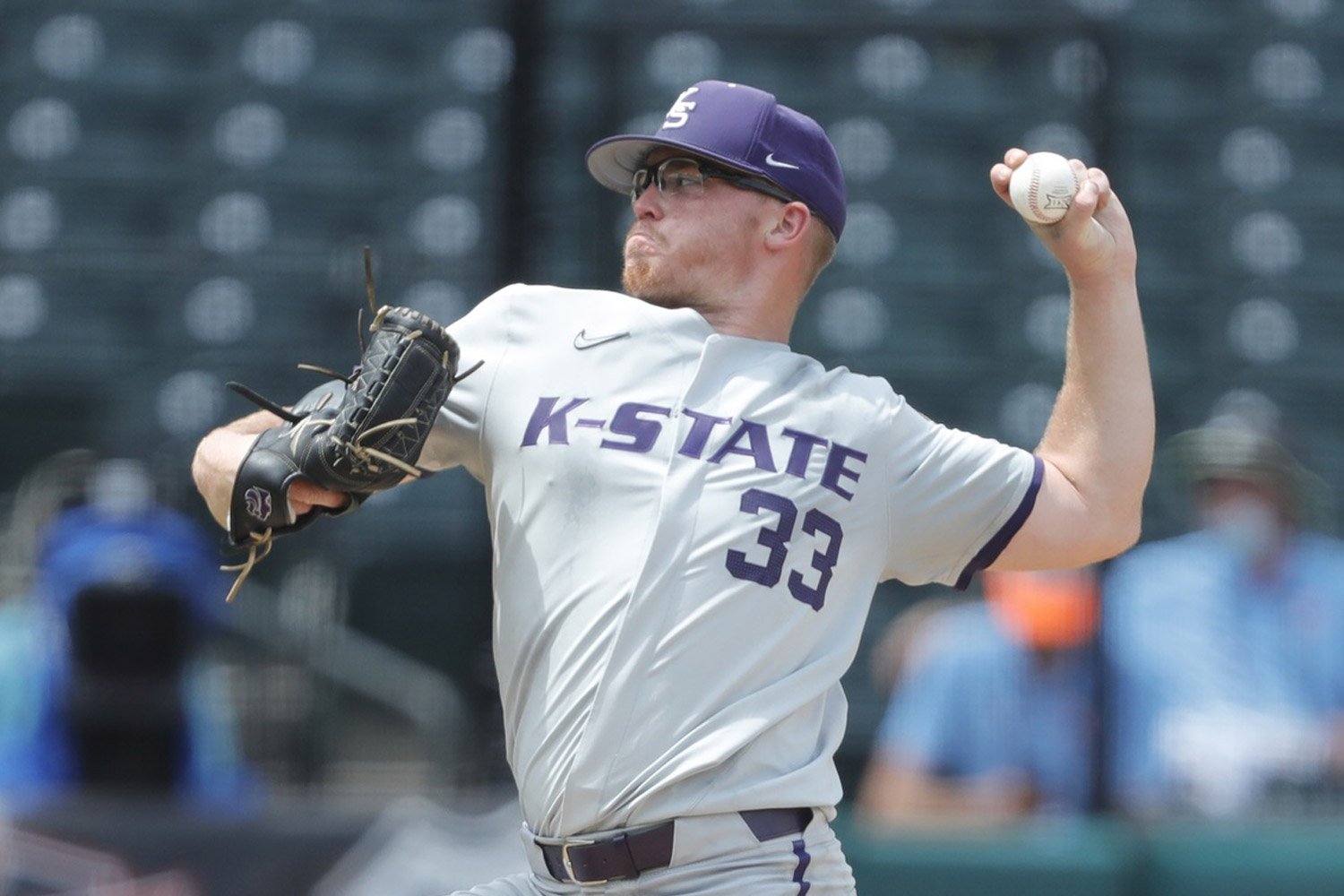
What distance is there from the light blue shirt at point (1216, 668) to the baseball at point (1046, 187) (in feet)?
8.79

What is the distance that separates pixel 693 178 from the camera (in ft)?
9.98

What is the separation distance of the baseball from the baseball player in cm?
4

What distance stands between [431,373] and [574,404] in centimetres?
23

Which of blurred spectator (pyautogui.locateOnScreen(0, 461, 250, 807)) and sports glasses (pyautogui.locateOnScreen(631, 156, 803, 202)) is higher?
sports glasses (pyautogui.locateOnScreen(631, 156, 803, 202))

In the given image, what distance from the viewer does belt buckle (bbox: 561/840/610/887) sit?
2.71 metres

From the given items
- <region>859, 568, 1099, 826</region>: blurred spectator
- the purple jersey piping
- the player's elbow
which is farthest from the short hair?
<region>859, 568, 1099, 826</region>: blurred spectator

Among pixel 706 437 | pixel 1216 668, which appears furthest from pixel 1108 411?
pixel 1216 668

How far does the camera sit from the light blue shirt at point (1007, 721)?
534 cm

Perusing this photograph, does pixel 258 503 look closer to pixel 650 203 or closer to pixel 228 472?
pixel 228 472

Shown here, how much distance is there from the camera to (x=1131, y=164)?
6918mm

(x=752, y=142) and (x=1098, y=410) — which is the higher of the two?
(x=752, y=142)

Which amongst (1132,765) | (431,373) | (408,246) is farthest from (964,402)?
(431,373)

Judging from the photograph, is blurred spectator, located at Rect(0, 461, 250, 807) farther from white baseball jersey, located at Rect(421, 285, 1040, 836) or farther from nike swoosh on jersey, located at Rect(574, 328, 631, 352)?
nike swoosh on jersey, located at Rect(574, 328, 631, 352)

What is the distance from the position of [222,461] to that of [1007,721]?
306 centimetres
